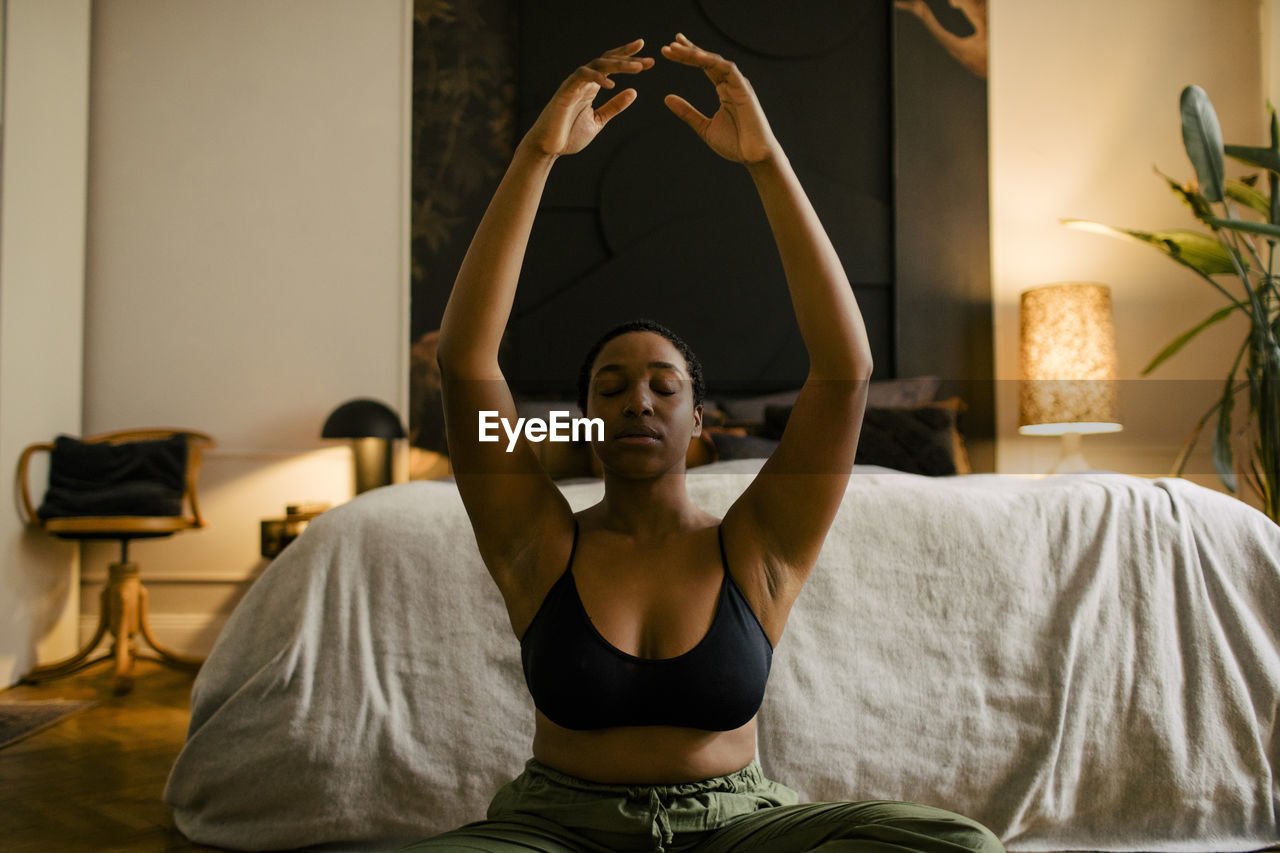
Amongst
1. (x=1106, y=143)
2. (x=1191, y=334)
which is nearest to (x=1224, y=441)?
(x=1191, y=334)

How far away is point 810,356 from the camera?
0.84m

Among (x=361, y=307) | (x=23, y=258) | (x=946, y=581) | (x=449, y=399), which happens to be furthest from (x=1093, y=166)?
(x=23, y=258)

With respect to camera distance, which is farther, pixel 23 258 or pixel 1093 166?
pixel 1093 166

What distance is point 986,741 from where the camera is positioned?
1512 millimetres

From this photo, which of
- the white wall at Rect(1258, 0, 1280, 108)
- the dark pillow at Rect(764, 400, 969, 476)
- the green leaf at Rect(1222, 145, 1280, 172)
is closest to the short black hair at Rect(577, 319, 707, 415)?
the dark pillow at Rect(764, 400, 969, 476)

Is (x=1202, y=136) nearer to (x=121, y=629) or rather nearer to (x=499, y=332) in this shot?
(x=499, y=332)

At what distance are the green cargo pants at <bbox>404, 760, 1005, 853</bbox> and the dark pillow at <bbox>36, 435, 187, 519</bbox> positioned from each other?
2.80 meters

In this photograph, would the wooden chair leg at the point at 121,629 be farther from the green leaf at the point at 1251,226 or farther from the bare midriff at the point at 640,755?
the green leaf at the point at 1251,226

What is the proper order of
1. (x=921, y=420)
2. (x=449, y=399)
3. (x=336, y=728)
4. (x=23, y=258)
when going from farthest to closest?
(x=23, y=258) → (x=921, y=420) → (x=336, y=728) → (x=449, y=399)

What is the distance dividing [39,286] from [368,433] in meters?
1.46

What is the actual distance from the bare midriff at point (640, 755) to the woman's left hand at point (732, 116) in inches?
21.3

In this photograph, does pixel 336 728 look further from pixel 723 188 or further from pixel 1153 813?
pixel 723 188

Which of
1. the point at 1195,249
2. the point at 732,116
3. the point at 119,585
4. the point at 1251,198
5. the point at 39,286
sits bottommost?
the point at 119,585

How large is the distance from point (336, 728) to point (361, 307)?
2655 millimetres
